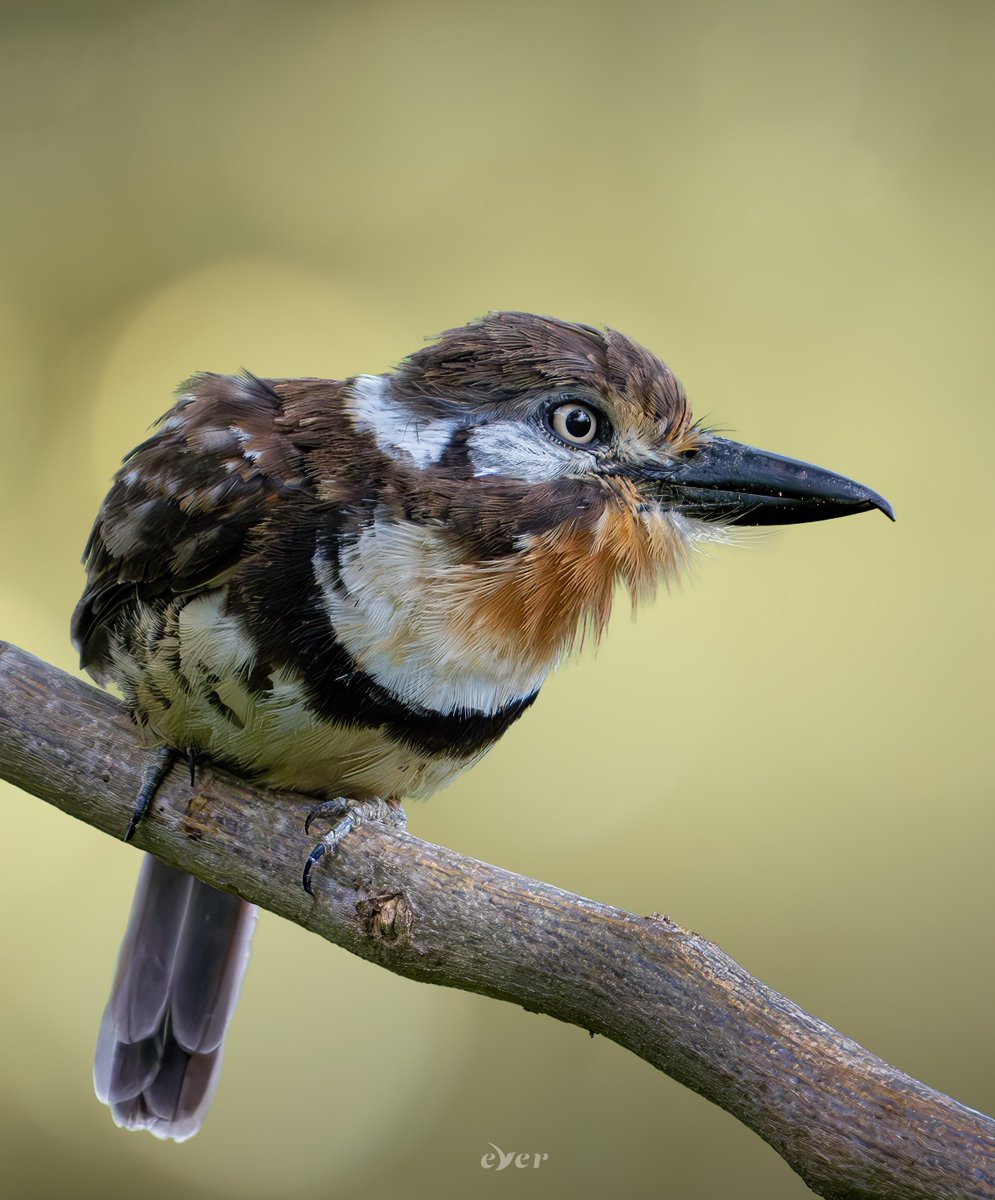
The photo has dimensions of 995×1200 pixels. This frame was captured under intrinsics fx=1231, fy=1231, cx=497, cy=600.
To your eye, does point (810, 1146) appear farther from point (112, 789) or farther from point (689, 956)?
point (112, 789)

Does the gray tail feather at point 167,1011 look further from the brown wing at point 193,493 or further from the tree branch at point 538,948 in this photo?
the brown wing at point 193,493

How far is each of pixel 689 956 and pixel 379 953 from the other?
18.5 inches

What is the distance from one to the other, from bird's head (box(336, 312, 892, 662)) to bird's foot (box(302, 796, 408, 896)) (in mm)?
382

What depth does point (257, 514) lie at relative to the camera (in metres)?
1.94

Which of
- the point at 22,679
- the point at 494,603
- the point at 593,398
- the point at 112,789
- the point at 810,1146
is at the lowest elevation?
the point at 810,1146

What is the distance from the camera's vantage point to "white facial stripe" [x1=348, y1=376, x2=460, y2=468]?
193cm

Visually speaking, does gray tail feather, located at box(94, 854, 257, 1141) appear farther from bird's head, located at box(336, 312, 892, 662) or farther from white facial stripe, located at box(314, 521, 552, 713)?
bird's head, located at box(336, 312, 892, 662)

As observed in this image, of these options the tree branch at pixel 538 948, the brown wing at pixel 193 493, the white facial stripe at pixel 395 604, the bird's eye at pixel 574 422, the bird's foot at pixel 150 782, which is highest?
the bird's eye at pixel 574 422

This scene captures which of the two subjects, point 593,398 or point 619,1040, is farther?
point 593,398

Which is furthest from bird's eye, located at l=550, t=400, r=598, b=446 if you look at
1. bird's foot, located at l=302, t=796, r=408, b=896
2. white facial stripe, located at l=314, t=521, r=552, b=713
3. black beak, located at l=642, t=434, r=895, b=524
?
bird's foot, located at l=302, t=796, r=408, b=896

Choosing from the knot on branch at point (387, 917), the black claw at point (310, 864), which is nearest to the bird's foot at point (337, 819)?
the black claw at point (310, 864)

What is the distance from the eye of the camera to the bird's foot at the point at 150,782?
2051mm

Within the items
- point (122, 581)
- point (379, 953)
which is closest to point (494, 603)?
point (379, 953)

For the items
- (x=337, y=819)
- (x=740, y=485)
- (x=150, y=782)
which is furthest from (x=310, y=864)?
(x=740, y=485)
